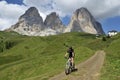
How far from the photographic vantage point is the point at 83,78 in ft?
116

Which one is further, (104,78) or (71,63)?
(71,63)

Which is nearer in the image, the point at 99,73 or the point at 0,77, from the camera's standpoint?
the point at 99,73

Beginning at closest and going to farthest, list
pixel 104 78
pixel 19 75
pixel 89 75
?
1. pixel 104 78
2. pixel 89 75
3. pixel 19 75

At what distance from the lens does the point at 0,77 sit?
96062 millimetres

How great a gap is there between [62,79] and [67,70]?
3.59 meters

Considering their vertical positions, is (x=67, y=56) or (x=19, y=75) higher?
(x=67, y=56)

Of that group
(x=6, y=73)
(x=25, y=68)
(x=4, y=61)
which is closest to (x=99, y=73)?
(x=25, y=68)

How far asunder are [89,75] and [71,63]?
120 inches

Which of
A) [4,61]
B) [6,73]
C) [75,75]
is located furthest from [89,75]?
[4,61]

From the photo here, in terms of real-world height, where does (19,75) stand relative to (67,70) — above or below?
below

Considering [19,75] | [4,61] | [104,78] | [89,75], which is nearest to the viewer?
[104,78]

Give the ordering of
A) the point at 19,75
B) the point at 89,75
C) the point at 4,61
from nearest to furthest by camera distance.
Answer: the point at 89,75 → the point at 19,75 → the point at 4,61

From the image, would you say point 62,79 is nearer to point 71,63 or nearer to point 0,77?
point 71,63

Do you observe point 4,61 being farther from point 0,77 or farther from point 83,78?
point 83,78
